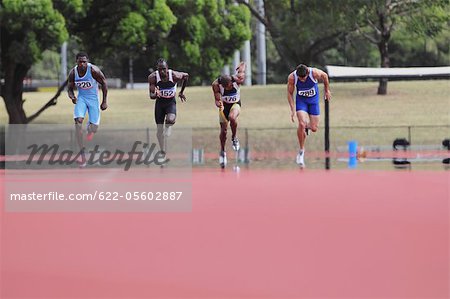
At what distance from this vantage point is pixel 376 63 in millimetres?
75625

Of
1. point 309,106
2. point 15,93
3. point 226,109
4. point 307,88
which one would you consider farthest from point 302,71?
point 15,93

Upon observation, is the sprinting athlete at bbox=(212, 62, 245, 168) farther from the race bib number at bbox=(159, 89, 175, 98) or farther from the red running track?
the red running track

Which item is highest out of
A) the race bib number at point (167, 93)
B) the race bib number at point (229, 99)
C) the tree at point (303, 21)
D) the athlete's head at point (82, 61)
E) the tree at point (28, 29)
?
the tree at point (303, 21)

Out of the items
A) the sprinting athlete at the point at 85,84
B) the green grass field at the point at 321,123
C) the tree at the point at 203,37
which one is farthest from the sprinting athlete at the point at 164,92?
the green grass field at the point at 321,123

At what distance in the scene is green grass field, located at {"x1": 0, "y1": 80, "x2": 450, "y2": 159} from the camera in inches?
1676

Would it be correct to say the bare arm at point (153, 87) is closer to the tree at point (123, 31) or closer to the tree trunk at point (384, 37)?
the tree at point (123, 31)

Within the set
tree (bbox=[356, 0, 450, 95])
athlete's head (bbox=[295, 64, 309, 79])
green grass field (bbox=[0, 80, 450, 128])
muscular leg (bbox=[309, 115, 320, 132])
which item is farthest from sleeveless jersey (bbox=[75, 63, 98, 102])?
tree (bbox=[356, 0, 450, 95])

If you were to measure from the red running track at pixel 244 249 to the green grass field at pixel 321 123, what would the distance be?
13964 millimetres

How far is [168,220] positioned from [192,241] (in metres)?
3.25

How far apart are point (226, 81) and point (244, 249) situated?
6.81m

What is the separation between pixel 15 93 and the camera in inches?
1660

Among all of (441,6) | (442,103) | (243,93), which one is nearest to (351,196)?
(441,6)

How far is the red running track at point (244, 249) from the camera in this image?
604 inches

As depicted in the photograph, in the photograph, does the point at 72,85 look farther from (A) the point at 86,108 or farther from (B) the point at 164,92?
(B) the point at 164,92
